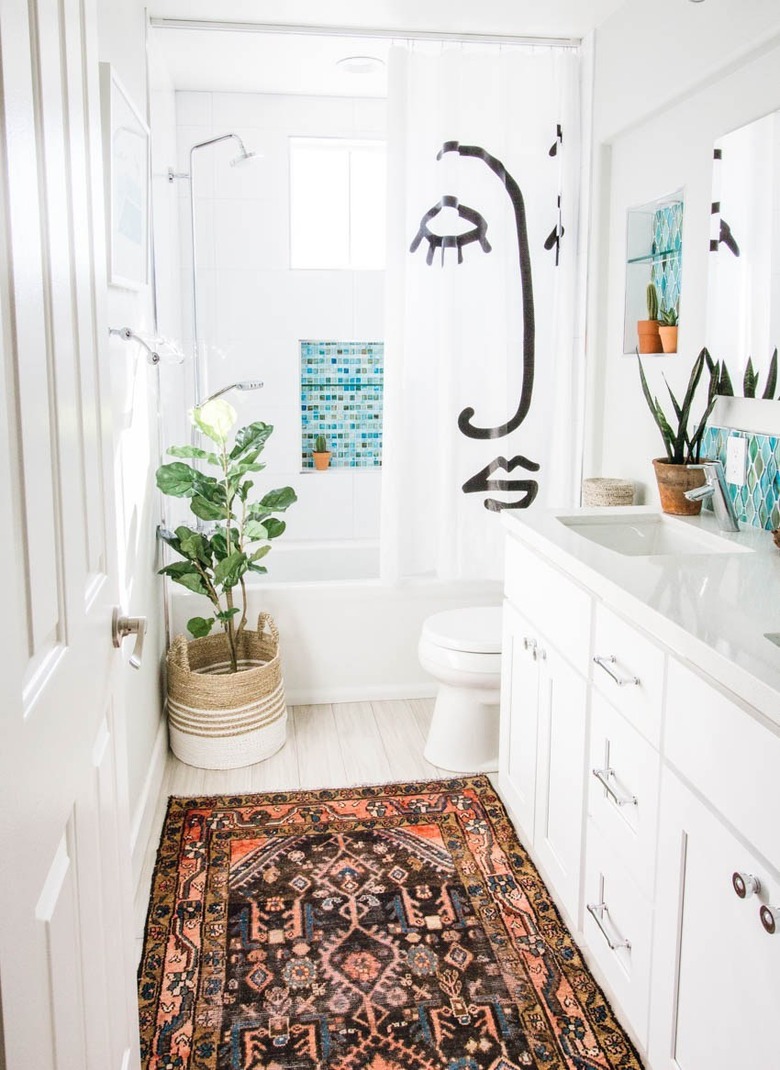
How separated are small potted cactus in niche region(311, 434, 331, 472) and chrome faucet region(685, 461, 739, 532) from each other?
229 cm

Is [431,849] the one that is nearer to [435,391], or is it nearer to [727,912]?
[727,912]

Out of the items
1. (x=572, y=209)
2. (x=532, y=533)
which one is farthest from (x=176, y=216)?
(x=532, y=533)

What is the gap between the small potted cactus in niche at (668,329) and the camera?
2.75m

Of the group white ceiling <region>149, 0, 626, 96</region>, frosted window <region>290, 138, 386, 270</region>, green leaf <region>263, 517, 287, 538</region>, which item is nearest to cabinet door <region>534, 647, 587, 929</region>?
green leaf <region>263, 517, 287, 538</region>

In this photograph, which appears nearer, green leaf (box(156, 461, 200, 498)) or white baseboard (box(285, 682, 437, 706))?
green leaf (box(156, 461, 200, 498))

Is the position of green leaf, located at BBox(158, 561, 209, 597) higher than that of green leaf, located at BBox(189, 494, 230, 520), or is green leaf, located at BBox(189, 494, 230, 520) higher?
green leaf, located at BBox(189, 494, 230, 520)

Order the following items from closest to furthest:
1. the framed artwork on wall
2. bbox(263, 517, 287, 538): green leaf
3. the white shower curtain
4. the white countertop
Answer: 1. the white countertop
2. the framed artwork on wall
3. bbox(263, 517, 287, 538): green leaf
4. the white shower curtain

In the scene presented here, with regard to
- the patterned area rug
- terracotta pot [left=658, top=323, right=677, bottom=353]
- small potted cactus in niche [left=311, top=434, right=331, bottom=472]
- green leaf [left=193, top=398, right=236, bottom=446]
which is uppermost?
terracotta pot [left=658, top=323, right=677, bottom=353]

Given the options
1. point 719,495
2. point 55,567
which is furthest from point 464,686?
point 55,567

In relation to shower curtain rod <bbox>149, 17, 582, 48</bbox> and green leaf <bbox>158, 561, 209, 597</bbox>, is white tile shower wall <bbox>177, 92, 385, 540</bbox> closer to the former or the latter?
shower curtain rod <bbox>149, 17, 582, 48</bbox>

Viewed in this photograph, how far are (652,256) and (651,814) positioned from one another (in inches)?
72.2

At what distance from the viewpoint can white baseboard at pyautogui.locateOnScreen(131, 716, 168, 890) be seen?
7.82ft

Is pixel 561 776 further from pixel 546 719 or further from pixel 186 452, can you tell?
pixel 186 452

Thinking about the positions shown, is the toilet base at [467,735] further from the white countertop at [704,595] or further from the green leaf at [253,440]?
the green leaf at [253,440]
